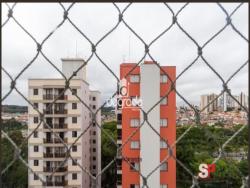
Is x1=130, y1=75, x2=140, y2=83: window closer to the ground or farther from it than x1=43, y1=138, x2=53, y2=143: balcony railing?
farther from it

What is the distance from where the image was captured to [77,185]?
10289 mm

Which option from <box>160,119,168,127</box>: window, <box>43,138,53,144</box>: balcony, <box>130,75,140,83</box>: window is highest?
<box>130,75,140,83</box>: window

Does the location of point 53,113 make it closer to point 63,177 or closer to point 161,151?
point 63,177

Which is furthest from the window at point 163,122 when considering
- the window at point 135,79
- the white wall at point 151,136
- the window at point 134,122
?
the window at point 135,79

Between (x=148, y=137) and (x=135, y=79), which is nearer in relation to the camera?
(x=135, y=79)

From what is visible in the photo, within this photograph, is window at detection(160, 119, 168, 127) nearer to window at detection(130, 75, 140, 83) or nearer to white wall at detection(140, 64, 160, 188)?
white wall at detection(140, 64, 160, 188)

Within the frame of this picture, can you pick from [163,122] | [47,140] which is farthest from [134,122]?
[47,140]

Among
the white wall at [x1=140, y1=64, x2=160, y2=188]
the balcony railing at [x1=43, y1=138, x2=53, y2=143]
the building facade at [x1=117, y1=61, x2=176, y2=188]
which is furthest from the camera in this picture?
the balcony railing at [x1=43, y1=138, x2=53, y2=143]

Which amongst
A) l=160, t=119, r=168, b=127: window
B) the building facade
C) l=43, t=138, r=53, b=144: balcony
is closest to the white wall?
the building facade

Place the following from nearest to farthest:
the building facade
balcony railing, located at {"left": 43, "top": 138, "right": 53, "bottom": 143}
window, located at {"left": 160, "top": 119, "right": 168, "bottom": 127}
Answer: the building facade → window, located at {"left": 160, "top": 119, "right": 168, "bottom": 127} → balcony railing, located at {"left": 43, "top": 138, "right": 53, "bottom": 143}

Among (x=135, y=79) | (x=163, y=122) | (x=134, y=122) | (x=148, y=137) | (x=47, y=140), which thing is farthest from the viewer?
(x=47, y=140)

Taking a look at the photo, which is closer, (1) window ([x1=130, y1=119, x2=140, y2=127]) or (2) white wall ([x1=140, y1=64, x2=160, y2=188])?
(2) white wall ([x1=140, y1=64, x2=160, y2=188])

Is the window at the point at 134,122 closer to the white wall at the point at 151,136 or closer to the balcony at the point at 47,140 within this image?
the white wall at the point at 151,136

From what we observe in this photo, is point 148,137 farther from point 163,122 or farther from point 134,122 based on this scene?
point 134,122
